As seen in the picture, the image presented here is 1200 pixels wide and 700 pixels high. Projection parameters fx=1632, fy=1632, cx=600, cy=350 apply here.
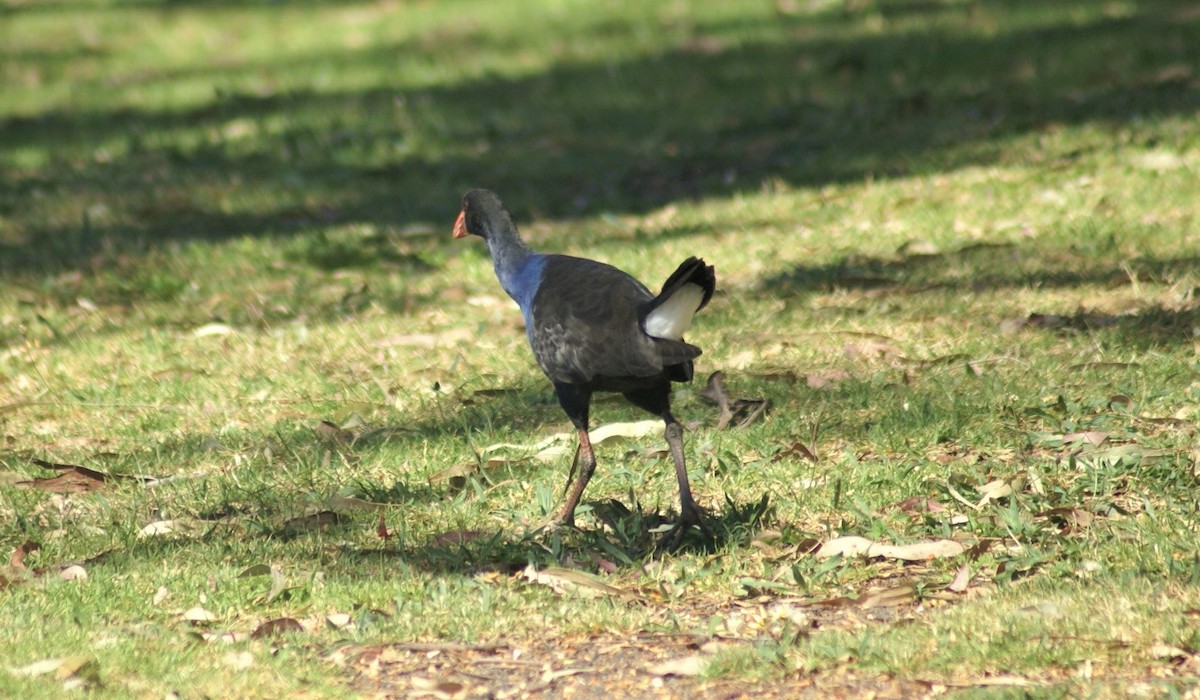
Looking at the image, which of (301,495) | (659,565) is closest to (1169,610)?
(659,565)

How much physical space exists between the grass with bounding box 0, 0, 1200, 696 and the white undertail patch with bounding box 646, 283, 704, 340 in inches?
28.7

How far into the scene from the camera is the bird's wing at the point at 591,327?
4941 millimetres

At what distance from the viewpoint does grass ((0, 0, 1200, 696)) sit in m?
4.66

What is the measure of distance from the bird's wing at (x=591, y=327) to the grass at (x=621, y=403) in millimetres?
Result: 603

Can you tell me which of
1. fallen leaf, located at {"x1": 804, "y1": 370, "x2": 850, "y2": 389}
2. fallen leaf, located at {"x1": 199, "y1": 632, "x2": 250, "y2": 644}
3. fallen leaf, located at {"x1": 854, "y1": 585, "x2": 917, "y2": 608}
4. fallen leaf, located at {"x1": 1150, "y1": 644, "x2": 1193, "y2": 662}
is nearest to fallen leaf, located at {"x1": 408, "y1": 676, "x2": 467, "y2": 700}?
fallen leaf, located at {"x1": 199, "y1": 632, "x2": 250, "y2": 644}

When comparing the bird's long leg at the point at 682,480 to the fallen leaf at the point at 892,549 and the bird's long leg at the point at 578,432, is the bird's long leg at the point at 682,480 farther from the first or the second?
the fallen leaf at the point at 892,549

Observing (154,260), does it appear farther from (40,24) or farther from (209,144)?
(40,24)

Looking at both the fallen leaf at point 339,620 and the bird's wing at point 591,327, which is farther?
the bird's wing at point 591,327

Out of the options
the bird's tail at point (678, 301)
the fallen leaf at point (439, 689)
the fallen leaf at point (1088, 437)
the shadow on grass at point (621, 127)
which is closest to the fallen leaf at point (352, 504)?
the bird's tail at point (678, 301)

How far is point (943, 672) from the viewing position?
4211 millimetres

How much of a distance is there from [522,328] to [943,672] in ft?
13.9

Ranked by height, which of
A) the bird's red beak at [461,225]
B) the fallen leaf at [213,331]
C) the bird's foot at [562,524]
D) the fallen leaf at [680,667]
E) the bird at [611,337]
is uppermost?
the bird's red beak at [461,225]

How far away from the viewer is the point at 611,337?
4969 mm

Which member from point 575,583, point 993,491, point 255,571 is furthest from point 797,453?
point 255,571
